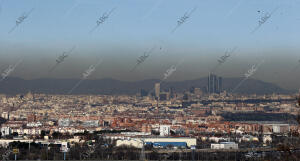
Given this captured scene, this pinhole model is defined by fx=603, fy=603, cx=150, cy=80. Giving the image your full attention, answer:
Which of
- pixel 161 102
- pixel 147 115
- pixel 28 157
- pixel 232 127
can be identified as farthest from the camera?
pixel 161 102

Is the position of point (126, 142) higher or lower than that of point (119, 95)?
lower

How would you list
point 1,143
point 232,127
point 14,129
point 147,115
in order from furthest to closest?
point 147,115 → point 232,127 → point 14,129 → point 1,143

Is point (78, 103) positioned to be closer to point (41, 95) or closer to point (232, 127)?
point (41, 95)

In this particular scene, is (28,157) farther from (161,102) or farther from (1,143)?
(161,102)

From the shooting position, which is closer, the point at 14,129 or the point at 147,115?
the point at 14,129

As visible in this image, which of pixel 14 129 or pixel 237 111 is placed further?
pixel 237 111

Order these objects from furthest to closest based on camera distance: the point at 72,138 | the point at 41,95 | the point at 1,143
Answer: the point at 41,95 → the point at 72,138 → the point at 1,143

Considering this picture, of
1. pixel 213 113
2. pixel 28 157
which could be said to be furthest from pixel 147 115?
pixel 28 157

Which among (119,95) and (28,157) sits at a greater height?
(119,95)

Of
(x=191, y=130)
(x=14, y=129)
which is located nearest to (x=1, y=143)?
(x=14, y=129)
